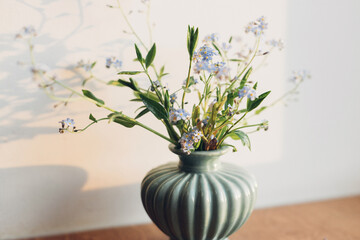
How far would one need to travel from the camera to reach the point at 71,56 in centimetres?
102

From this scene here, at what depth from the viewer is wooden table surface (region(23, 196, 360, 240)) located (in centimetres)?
109

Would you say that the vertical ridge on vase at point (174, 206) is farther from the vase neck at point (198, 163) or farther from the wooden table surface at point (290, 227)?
the wooden table surface at point (290, 227)

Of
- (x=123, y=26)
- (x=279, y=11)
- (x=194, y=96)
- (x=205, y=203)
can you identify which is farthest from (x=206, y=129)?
(x=279, y=11)

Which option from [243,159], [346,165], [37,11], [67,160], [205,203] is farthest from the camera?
[346,165]

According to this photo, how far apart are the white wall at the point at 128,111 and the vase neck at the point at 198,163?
26 cm

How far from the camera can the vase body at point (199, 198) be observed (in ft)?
2.73

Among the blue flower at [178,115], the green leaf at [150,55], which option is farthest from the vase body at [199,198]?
the green leaf at [150,55]

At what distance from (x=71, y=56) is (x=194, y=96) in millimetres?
379

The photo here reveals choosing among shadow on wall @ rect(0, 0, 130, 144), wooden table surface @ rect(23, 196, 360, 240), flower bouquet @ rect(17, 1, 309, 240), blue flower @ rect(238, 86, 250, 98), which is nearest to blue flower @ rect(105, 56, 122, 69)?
flower bouquet @ rect(17, 1, 309, 240)

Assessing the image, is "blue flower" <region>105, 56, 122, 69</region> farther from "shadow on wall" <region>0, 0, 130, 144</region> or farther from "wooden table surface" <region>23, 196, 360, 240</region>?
"wooden table surface" <region>23, 196, 360, 240</region>

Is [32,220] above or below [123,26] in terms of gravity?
below

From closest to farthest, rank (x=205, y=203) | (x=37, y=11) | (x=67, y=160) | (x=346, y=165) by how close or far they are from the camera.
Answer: (x=205, y=203) < (x=37, y=11) < (x=67, y=160) < (x=346, y=165)

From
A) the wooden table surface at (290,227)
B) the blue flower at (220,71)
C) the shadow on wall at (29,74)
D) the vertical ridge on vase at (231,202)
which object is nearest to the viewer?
the blue flower at (220,71)

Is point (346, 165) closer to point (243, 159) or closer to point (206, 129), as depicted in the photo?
point (243, 159)
